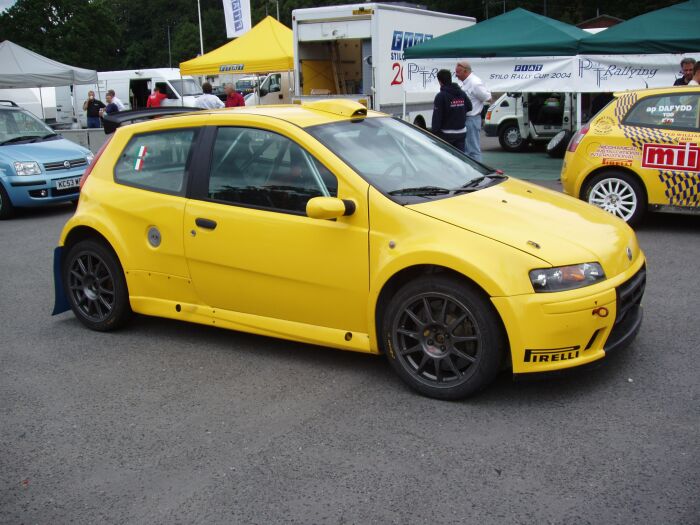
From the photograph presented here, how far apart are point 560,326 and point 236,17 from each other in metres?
24.6

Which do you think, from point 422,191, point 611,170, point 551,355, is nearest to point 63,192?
point 611,170

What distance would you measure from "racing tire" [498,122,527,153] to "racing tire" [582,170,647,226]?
10.5 metres

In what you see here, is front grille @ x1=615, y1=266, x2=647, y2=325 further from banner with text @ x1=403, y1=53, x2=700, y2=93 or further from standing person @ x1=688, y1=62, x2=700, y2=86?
banner with text @ x1=403, y1=53, x2=700, y2=93

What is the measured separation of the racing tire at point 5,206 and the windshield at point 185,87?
65.3 ft

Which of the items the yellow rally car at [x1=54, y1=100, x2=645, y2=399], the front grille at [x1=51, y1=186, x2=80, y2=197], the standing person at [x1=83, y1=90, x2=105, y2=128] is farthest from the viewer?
the standing person at [x1=83, y1=90, x2=105, y2=128]

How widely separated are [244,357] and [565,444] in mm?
2305

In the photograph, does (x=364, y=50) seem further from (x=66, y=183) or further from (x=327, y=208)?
(x=327, y=208)

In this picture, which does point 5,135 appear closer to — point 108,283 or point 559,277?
point 108,283

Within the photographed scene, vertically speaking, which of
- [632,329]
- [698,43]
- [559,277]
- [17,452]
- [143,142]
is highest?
[698,43]

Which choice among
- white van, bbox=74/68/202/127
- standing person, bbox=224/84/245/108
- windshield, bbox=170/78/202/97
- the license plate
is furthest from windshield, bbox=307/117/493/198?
windshield, bbox=170/78/202/97

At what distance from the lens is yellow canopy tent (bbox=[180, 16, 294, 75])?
18766 millimetres

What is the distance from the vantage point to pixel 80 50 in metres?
69.5

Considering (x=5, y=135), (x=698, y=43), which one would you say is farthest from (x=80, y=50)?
(x=698, y=43)

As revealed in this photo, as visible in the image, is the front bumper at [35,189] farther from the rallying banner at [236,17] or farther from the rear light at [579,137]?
the rallying banner at [236,17]
